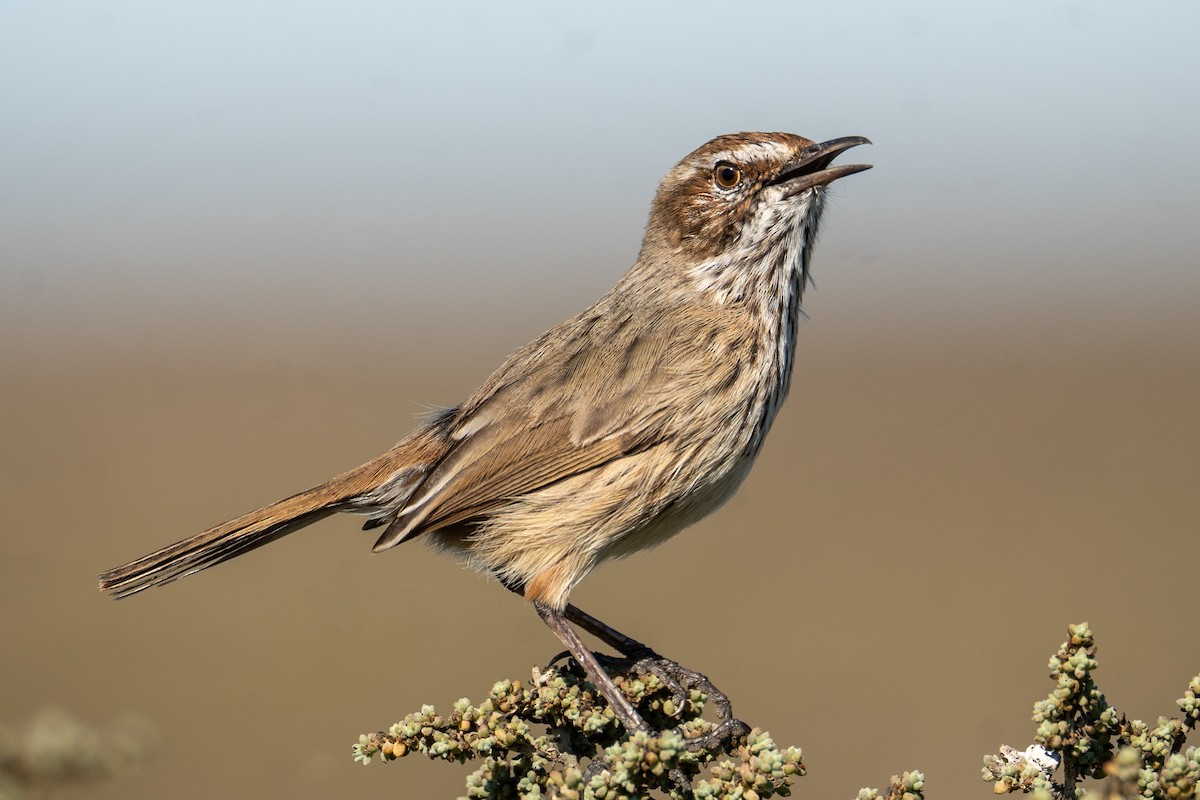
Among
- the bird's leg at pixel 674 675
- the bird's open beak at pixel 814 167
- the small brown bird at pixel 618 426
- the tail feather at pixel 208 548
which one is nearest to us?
the bird's leg at pixel 674 675

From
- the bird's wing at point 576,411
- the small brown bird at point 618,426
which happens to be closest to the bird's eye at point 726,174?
the small brown bird at point 618,426

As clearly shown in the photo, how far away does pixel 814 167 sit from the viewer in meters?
5.24

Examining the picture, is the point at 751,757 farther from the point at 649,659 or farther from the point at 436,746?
the point at 649,659

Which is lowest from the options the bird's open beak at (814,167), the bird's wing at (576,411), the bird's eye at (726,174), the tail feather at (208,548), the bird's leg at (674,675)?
the bird's leg at (674,675)

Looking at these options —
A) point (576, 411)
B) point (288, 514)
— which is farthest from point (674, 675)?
point (288, 514)

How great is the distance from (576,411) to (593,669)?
1.04 m

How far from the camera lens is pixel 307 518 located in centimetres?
504

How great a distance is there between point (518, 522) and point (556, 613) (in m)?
0.41

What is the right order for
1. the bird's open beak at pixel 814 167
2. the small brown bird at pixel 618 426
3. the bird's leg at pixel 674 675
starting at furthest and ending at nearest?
the bird's open beak at pixel 814 167, the small brown bird at pixel 618 426, the bird's leg at pixel 674 675

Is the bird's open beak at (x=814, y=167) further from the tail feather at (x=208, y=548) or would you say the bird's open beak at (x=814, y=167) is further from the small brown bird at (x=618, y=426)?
the tail feather at (x=208, y=548)

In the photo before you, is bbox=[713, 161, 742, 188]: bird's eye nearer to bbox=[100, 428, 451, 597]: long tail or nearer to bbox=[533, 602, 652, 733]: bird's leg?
bbox=[100, 428, 451, 597]: long tail

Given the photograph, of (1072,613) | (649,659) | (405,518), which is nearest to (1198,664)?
(1072,613)

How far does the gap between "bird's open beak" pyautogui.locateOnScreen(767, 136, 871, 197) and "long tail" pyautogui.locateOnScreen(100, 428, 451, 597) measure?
1.92 metres

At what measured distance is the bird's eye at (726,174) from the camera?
5.25 meters
